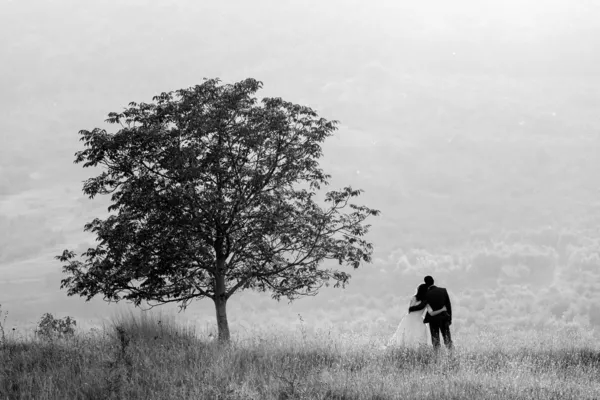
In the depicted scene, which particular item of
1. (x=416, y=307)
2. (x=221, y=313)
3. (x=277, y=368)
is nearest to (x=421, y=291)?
(x=416, y=307)

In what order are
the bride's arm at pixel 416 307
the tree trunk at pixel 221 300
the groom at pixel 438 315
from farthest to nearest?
the tree trunk at pixel 221 300
the bride's arm at pixel 416 307
the groom at pixel 438 315

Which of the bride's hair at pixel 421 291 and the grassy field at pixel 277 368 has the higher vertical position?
the bride's hair at pixel 421 291

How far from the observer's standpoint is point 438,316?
18297 mm

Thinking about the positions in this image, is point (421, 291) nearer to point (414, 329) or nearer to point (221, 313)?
point (414, 329)

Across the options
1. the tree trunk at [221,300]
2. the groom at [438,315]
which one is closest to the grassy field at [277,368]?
the groom at [438,315]

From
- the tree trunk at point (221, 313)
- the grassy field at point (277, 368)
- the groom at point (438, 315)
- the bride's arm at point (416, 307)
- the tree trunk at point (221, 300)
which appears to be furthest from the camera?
the tree trunk at point (221, 300)

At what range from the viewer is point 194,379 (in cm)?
1362

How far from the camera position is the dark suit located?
18.1m

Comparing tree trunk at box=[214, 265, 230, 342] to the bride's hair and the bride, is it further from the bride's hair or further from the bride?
the bride's hair

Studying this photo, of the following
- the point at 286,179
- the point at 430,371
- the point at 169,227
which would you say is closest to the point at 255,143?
the point at 286,179

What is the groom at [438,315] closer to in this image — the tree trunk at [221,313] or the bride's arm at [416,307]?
the bride's arm at [416,307]

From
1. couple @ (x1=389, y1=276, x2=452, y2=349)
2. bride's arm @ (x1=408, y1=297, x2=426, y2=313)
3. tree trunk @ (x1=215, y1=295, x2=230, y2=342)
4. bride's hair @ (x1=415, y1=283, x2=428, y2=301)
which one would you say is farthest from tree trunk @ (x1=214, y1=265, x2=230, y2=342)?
bride's hair @ (x1=415, y1=283, x2=428, y2=301)

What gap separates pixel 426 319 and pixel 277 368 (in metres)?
5.06

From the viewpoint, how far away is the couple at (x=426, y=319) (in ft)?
59.6
